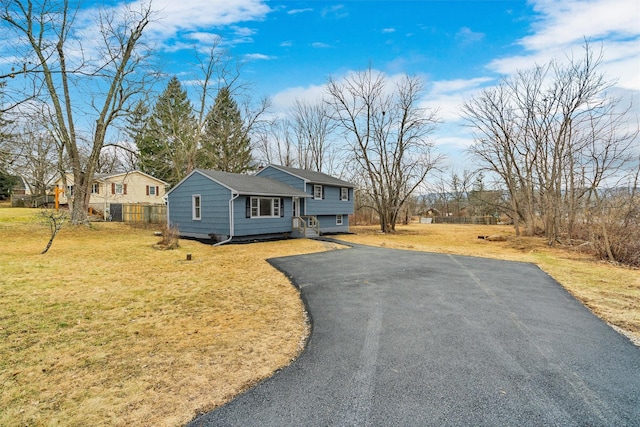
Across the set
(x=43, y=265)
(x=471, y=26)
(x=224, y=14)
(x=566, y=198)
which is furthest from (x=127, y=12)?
(x=566, y=198)

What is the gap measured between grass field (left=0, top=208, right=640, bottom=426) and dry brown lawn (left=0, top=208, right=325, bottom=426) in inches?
0.6

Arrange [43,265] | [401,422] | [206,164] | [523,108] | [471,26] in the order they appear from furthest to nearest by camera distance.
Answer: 1. [206,164]
2. [523,108]
3. [471,26]
4. [43,265]
5. [401,422]

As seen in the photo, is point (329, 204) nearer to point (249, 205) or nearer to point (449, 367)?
point (249, 205)

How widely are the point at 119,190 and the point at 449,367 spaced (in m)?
33.1

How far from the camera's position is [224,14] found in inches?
500

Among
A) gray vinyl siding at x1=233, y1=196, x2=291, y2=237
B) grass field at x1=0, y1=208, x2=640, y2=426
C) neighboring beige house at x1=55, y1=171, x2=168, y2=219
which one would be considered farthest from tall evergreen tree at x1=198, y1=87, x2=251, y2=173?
grass field at x1=0, y1=208, x2=640, y2=426

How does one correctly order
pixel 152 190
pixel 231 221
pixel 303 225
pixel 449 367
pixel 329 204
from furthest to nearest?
pixel 152 190 → pixel 329 204 → pixel 303 225 → pixel 231 221 → pixel 449 367

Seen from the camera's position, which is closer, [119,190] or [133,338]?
[133,338]

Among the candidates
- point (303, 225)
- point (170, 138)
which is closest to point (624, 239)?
point (303, 225)

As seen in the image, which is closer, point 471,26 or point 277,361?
point 277,361

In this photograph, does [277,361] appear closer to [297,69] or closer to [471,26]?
[471,26]

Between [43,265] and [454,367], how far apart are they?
9731mm

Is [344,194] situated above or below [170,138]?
below

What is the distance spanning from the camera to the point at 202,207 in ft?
53.9
